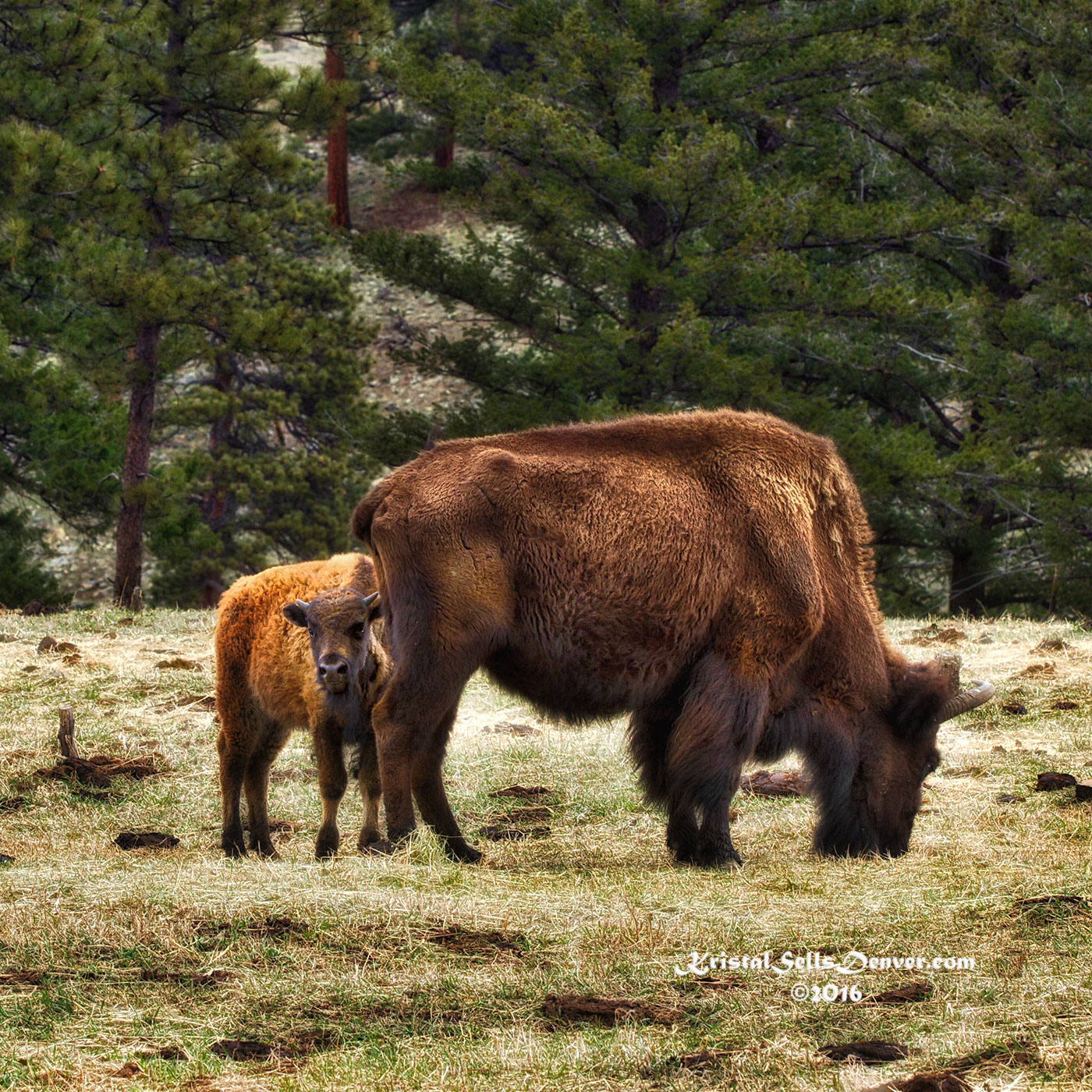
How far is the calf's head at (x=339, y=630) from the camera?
23.6ft

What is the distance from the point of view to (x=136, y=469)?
61.0 feet

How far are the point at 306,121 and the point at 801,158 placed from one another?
30.6 ft

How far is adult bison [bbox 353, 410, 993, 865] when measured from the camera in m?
7.02

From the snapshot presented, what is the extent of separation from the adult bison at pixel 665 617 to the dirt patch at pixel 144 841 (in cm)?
147

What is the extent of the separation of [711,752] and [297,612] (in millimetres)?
2309

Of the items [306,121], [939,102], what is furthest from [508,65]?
[306,121]

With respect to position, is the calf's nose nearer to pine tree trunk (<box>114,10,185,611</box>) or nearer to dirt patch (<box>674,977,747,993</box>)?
dirt patch (<box>674,977,747,993</box>)

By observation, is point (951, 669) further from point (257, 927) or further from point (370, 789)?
point (257, 927)

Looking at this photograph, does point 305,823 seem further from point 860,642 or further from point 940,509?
point 940,509

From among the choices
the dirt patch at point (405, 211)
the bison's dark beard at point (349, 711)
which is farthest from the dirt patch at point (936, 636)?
the dirt patch at point (405, 211)

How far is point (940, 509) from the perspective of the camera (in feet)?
71.5

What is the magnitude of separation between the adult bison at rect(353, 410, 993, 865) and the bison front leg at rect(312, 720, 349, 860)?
1.73ft

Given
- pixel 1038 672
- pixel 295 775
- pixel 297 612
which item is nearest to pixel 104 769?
pixel 295 775

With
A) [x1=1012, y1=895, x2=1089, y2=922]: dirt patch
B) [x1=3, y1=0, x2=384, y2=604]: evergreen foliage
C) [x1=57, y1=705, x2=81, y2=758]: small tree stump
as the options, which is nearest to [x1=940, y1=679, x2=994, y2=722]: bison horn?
[x1=1012, y1=895, x2=1089, y2=922]: dirt patch
